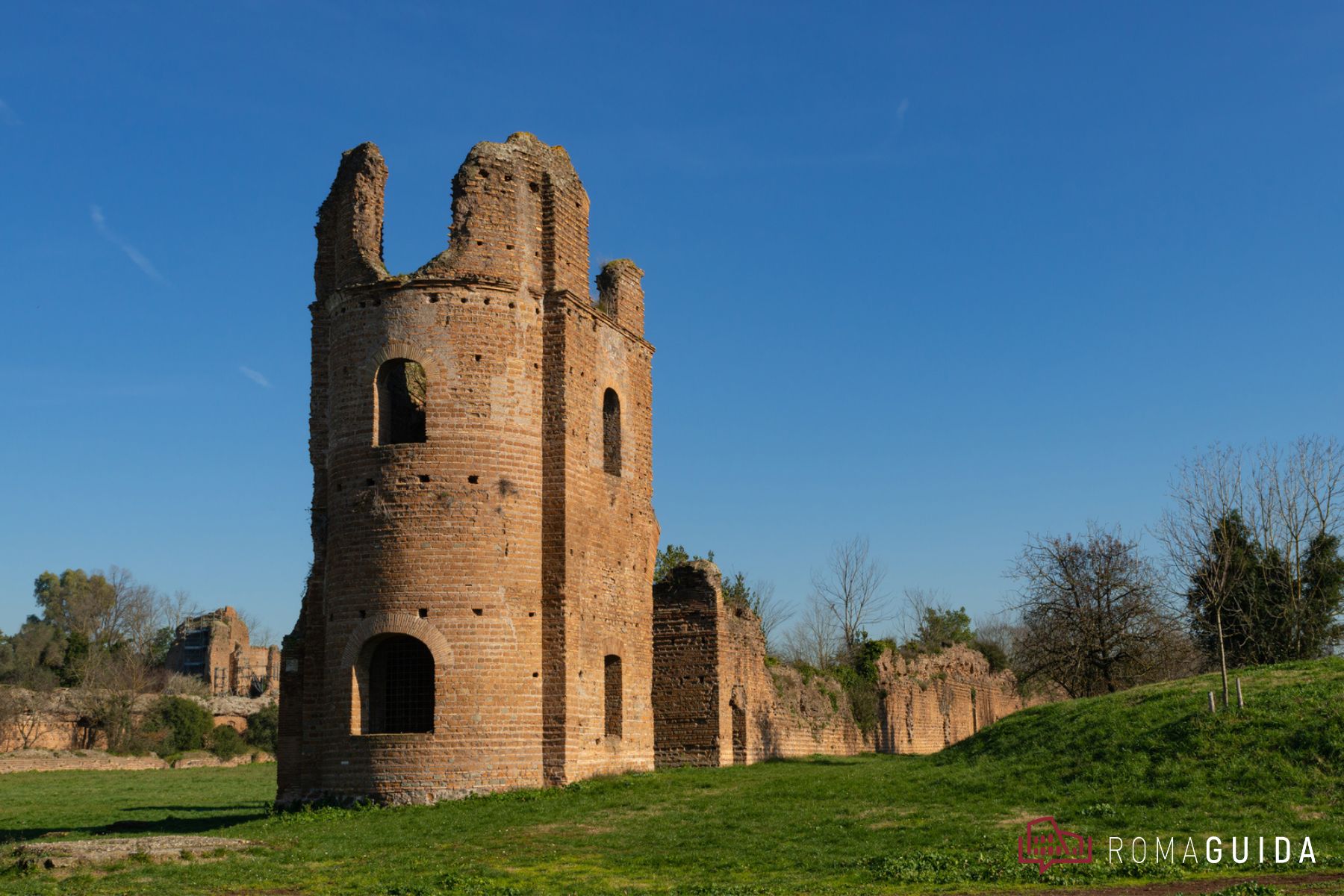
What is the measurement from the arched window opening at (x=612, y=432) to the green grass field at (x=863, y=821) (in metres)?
5.75

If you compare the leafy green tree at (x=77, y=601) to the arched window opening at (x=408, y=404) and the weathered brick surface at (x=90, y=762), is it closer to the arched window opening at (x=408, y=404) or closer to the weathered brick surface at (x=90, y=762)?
the weathered brick surface at (x=90, y=762)

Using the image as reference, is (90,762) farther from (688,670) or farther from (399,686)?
(399,686)

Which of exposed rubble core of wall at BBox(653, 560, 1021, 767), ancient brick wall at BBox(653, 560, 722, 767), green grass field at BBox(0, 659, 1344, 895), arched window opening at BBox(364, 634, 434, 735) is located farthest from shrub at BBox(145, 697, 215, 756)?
arched window opening at BBox(364, 634, 434, 735)

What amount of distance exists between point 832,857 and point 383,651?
33.2ft

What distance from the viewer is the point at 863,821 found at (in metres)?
14.6

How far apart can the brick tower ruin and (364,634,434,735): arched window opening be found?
31 mm

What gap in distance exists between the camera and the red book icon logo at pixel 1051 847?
11500 millimetres

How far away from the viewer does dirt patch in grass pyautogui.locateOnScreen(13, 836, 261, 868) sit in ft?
41.8

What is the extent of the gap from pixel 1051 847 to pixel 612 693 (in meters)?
11.0

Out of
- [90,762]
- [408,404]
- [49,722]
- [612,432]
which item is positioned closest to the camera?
[408,404]

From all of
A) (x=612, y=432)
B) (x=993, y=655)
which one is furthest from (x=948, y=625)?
(x=612, y=432)

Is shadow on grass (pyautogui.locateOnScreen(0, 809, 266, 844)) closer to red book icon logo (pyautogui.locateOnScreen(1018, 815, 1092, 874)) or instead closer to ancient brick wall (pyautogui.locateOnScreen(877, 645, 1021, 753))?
red book icon logo (pyautogui.locateOnScreen(1018, 815, 1092, 874))

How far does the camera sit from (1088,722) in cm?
1780

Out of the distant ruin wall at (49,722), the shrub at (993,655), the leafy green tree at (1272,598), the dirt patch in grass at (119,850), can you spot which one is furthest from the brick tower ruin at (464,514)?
the distant ruin wall at (49,722)
